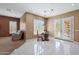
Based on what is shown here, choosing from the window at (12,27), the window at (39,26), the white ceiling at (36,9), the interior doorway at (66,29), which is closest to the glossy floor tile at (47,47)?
the interior doorway at (66,29)

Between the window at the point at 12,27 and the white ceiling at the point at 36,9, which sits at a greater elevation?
the white ceiling at the point at 36,9

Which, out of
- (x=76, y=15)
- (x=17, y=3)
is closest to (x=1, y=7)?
(x=17, y=3)

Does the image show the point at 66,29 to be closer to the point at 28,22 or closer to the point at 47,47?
the point at 47,47

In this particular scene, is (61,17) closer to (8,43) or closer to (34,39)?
(34,39)

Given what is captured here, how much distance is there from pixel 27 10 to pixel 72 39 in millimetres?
1358

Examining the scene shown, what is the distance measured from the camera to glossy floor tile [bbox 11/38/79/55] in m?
2.33

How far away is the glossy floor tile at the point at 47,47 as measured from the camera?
2.33m

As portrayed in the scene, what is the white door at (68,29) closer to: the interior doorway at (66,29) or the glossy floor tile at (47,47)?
the interior doorway at (66,29)

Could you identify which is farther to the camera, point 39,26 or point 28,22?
point 28,22

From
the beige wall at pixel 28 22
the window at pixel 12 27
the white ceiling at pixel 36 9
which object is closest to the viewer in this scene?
the white ceiling at pixel 36 9

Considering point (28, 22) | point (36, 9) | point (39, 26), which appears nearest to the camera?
point (36, 9)

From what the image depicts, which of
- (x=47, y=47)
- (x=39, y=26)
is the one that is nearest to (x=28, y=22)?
(x=39, y=26)

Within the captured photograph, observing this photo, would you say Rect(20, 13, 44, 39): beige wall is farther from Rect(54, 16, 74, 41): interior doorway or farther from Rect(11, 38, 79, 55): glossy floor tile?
Rect(54, 16, 74, 41): interior doorway

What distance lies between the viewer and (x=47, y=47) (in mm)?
2734
